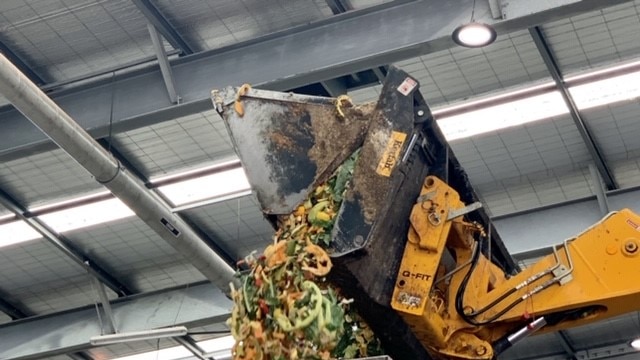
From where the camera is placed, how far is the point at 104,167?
940cm

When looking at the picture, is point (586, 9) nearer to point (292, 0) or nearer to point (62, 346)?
point (292, 0)

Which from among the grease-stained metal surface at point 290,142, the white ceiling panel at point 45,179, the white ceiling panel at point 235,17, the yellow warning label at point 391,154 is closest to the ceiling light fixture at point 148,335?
the white ceiling panel at point 45,179

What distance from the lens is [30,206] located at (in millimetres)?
11664

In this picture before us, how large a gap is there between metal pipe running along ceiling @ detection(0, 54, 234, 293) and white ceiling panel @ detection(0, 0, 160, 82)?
880mm

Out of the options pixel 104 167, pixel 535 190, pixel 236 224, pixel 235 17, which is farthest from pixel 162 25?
pixel 535 190

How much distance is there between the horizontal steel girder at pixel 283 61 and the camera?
27.3ft

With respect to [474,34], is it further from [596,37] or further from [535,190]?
[535,190]

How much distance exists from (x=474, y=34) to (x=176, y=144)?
4.13 meters

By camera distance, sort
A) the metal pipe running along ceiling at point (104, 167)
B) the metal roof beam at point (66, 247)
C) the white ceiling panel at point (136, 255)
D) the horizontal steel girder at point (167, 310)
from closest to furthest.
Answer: the metal pipe running along ceiling at point (104, 167) → the horizontal steel girder at point (167, 310) → the metal roof beam at point (66, 247) → the white ceiling panel at point (136, 255)

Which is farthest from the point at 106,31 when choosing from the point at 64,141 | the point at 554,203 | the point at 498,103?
the point at 554,203

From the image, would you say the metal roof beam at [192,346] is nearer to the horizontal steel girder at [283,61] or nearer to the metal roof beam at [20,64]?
the horizontal steel girder at [283,61]

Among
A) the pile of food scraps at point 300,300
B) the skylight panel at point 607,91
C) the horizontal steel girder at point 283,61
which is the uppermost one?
the skylight panel at point 607,91

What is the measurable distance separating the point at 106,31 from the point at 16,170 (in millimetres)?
2518

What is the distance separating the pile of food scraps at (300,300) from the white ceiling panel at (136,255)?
703 cm
